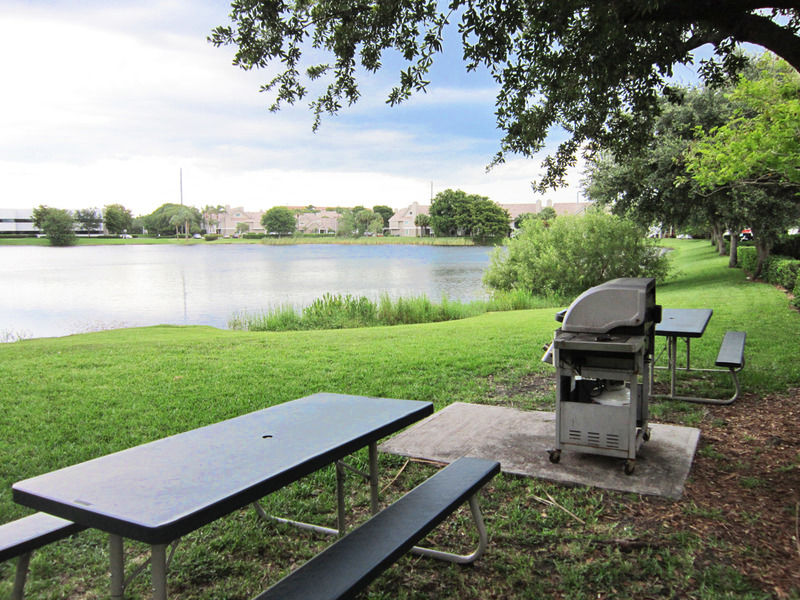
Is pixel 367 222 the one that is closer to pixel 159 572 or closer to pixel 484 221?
pixel 484 221

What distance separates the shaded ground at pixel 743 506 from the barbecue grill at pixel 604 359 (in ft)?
1.75

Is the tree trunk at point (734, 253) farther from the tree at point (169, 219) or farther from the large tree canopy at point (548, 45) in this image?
the tree at point (169, 219)

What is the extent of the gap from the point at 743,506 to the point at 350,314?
13.3m

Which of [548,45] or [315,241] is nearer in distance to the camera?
[548,45]

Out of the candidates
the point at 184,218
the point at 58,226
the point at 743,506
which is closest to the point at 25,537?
the point at 743,506

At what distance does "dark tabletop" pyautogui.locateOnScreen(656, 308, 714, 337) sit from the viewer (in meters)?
6.15

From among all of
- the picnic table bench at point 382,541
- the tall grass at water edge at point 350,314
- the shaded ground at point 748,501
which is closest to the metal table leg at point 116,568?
the picnic table bench at point 382,541

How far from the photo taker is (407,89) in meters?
5.89

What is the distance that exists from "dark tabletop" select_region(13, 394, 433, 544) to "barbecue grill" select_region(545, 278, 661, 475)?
5.03 ft

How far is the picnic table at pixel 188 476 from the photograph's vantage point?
69.8 inches

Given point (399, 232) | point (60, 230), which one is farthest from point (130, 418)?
point (399, 232)

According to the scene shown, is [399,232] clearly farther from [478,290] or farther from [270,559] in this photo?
[270,559]

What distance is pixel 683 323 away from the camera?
6.65 meters

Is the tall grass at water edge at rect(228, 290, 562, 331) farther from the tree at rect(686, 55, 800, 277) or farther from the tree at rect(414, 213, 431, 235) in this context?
the tree at rect(414, 213, 431, 235)
